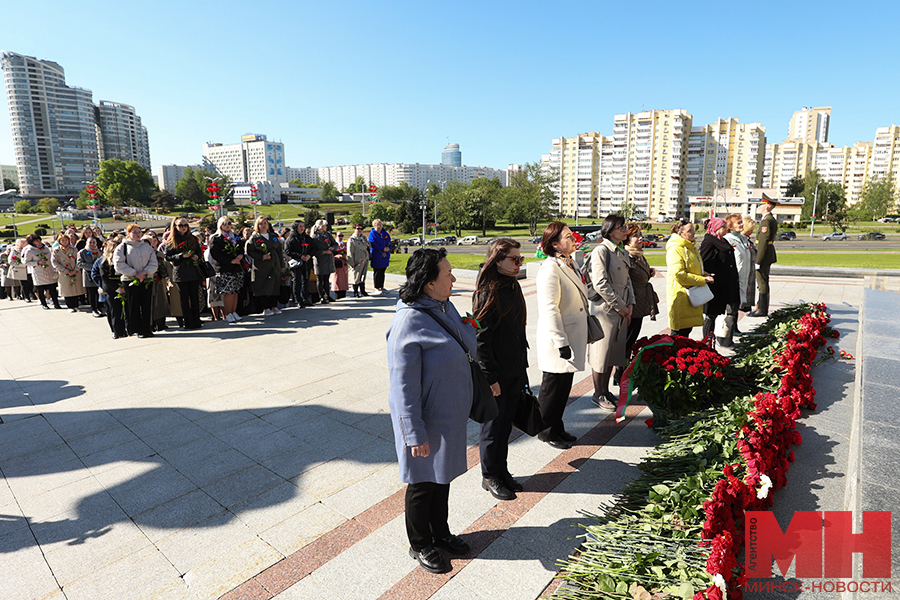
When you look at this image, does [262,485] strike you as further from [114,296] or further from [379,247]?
[379,247]

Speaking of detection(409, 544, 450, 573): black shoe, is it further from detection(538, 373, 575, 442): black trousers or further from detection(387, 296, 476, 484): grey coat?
detection(538, 373, 575, 442): black trousers

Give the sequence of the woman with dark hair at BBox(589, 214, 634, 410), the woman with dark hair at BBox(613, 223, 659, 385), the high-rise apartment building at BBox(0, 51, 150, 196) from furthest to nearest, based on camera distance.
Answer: the high-rise apartment building at BBox(0, 51, 150, 196), the woman with dark hair at BBox(613, 223, 659, 385), the woman with dark hair at BBox(589, 214, 634, 410)

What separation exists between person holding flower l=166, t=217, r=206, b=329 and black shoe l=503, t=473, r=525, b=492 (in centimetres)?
712

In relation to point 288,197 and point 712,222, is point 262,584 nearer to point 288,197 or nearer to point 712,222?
point 712,222

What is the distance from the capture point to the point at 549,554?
2744mm

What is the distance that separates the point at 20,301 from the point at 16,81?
160 m

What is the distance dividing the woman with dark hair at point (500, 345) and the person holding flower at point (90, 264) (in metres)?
9.36

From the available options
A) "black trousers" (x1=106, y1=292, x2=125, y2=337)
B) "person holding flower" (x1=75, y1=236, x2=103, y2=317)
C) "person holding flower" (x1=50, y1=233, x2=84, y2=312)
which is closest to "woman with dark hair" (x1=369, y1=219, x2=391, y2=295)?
"black trousers" (x1=106, y1=292, x2=125, y2=337)

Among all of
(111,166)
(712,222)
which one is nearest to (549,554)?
(712,222)

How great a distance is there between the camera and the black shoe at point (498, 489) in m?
3.30

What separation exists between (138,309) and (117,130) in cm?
17068

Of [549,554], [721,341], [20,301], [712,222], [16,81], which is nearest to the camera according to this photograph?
[549,554]

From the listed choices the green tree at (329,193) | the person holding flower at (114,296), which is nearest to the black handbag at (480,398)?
the person holding flower at (114,296)

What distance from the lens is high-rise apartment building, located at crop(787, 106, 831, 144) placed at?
169m
